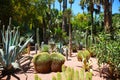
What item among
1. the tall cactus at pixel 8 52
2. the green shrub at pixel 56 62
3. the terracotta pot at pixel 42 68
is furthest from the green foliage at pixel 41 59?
the tall cactus at pixel 8 52

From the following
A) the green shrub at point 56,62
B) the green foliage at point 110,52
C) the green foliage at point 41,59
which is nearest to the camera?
the green foliage at point 110,52

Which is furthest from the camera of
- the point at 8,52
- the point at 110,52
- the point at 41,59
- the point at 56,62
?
the point at 56,62

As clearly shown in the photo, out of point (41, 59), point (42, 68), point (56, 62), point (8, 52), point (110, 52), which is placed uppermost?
point (8, 52)

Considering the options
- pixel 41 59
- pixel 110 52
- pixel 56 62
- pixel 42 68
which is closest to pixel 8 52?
pixel 41 59

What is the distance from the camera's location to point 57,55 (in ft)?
44.3

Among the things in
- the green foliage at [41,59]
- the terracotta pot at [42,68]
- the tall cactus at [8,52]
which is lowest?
the terracotta pot at [42,68]

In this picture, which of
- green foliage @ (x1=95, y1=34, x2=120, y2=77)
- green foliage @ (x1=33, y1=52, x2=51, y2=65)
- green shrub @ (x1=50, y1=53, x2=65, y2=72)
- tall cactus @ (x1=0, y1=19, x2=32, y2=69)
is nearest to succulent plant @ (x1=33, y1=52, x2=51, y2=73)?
green foliage @ (x1=33, y1=52, x2=51, y2=65)

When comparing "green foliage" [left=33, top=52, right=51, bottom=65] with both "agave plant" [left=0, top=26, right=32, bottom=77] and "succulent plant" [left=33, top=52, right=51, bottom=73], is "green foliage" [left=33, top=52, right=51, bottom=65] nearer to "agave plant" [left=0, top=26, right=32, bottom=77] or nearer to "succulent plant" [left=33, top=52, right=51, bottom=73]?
"succulent plant" [left=33, top=52, right=51, bottom=73]

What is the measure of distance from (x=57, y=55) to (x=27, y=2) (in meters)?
16.0

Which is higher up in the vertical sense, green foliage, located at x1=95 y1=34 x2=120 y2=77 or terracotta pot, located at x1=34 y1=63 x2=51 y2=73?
green foliage, located at x1=95 y1=34 x2=120 y2=77

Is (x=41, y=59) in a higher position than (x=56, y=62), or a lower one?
higher

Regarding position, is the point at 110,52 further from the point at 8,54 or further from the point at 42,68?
the point at 8,54

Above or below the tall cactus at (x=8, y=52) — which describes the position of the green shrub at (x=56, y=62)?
below

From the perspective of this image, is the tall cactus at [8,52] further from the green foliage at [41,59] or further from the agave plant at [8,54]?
the green foliage at [41,59]
